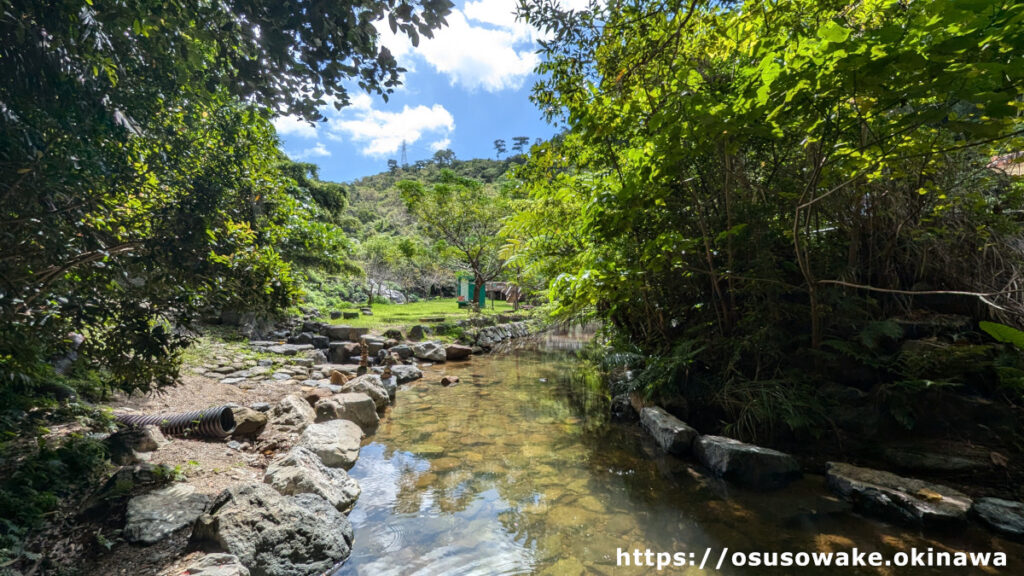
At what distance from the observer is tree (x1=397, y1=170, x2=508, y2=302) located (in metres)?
23.7

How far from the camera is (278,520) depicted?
10.1 ft

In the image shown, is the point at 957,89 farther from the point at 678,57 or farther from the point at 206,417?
the point at 206,417

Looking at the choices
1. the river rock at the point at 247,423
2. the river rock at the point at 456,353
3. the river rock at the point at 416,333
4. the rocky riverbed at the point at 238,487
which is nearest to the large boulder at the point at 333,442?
the rocky riverbed at the point at 238,487

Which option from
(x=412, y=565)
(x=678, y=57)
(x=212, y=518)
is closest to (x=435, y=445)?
(x=412, y=565)

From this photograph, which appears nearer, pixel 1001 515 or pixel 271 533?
pixel 271 533

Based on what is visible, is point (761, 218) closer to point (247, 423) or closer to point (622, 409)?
point (622, 409)

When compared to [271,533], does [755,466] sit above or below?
above

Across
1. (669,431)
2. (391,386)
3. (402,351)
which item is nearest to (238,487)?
(669,431)

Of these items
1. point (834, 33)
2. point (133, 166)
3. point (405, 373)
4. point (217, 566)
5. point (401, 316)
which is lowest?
point (405, 373)

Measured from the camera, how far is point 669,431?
553 cm

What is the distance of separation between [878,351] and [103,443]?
28.9ft

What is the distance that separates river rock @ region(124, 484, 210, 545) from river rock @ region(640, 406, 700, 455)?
538cm

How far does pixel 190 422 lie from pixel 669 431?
6.47 meters

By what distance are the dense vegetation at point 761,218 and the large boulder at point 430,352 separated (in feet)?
27.7
